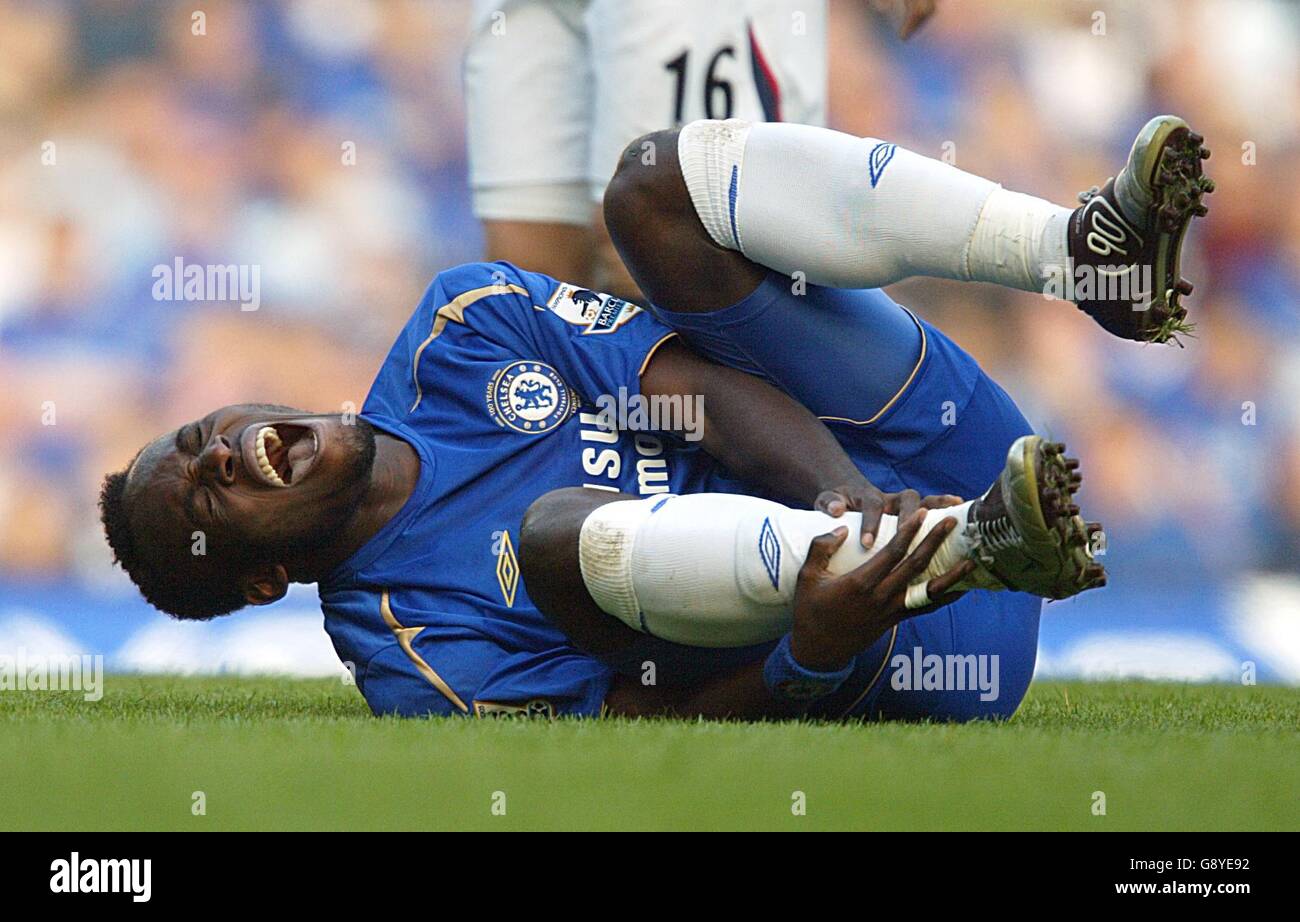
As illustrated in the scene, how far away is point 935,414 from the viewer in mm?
2279

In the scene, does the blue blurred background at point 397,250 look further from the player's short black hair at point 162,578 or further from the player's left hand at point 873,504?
the player's left hand at point 873,504

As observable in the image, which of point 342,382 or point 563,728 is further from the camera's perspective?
point 342,382

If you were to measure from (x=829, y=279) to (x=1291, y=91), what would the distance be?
3009 mm

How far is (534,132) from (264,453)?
1790 mm

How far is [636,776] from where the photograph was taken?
5.65ft

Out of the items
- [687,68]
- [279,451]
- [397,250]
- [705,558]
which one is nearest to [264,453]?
[279,451]

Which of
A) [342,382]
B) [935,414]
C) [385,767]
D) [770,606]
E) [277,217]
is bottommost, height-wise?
[385,767]

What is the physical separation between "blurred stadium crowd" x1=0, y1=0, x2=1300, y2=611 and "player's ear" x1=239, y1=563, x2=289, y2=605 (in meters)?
2.37

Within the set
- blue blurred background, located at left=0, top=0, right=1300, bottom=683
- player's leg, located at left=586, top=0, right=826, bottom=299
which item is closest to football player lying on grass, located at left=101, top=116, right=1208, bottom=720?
player's leg, located at left=586, top=0, right=826, bottom=299

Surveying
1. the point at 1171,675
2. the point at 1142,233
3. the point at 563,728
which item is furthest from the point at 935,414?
the point at 1171,675

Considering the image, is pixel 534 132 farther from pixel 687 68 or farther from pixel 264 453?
pixel 264 453

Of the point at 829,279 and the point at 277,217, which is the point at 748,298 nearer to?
the point at 829,279

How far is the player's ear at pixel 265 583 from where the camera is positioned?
2344 mm

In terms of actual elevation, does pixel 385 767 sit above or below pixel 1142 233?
below
